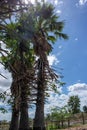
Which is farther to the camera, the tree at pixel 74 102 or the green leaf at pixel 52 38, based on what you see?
the tree at pixel 74 102

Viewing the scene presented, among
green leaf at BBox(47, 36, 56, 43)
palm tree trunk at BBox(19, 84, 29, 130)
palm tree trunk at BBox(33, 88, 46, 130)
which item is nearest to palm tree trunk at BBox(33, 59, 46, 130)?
palm tree trunk at BBox(33, 88, 46, 130)

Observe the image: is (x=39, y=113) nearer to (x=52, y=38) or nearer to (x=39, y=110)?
(x=39, y=110)

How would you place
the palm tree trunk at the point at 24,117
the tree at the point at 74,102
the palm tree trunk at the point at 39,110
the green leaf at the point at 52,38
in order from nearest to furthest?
the palm tree trunk at the point at 39,110
the palm tree trunk at the point at 24,117
the green leaf at the point at 52,38
the tree at the point at 74,102

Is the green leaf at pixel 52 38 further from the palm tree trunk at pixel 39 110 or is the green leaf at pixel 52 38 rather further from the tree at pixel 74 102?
the tree at pixel 74 102

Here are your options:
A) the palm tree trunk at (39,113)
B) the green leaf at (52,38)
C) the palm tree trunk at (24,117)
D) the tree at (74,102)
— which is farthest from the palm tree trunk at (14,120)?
the tree at (74,102)

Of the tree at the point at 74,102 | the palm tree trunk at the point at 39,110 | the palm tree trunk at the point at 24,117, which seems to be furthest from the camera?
the tree at the point at 74,102

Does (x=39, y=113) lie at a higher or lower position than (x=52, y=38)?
lower

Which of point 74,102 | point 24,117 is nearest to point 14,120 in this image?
point 24,117

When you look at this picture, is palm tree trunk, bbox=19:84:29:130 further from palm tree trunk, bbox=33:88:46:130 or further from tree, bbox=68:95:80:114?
tree, bbox=68:95:80:114

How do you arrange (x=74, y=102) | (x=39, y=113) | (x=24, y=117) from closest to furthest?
(x=39, y=113)
(x=24, y=117)
(x=74, y=102)

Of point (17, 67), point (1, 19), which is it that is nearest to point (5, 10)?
point (1, 19)

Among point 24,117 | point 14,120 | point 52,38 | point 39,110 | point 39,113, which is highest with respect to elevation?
point 52,38

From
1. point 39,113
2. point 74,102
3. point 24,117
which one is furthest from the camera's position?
point 74,102

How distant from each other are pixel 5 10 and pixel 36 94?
16.8 m
